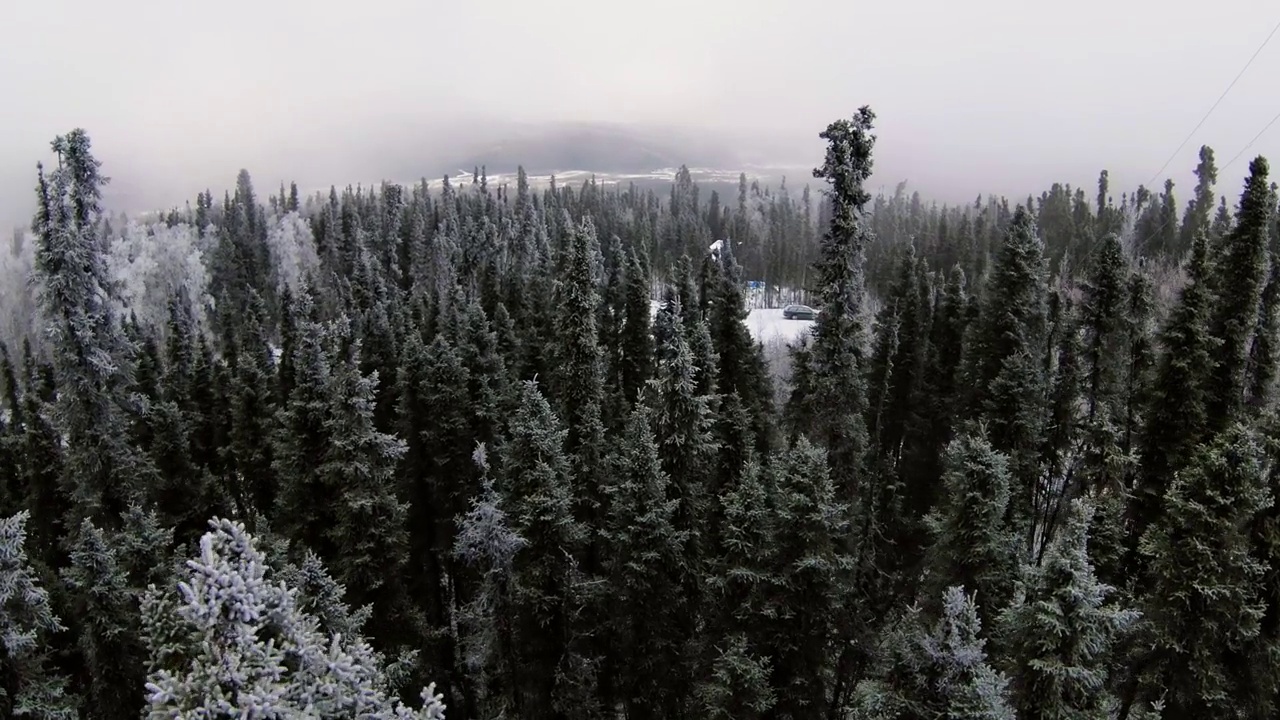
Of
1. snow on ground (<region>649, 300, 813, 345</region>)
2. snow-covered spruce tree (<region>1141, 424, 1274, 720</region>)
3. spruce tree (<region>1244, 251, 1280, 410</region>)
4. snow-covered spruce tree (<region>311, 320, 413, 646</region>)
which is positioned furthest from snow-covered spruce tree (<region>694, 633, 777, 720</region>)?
snow on ground (<region>649, 300, 813, 345</region>)

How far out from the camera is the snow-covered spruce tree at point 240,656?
7.48 metres

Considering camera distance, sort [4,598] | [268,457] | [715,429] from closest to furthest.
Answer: [4,598]
[715,429]
[268,457]

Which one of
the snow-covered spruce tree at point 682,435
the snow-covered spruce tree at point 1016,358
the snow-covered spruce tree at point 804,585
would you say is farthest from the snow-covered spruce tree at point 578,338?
the snow-covered spruce tree at point 1016,358

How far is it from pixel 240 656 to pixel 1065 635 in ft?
47.1

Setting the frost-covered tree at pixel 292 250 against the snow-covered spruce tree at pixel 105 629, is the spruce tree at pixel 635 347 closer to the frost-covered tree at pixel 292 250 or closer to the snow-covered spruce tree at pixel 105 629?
the snow-covered spruce tree at pixel 105 629

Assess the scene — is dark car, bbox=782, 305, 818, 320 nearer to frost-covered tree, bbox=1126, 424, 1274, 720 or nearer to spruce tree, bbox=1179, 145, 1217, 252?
spruce tree, bbox=1179, 145, 1217, 252

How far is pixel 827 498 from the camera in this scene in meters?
18.5

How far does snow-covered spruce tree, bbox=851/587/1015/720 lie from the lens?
12.5 m

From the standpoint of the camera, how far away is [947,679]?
1315cm

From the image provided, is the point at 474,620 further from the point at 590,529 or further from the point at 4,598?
the point at 4,598

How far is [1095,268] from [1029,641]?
21.6 meters

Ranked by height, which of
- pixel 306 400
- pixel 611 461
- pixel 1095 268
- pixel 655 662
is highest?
pixel 1095 268

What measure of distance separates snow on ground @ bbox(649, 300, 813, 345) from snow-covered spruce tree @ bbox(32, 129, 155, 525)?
67954mm

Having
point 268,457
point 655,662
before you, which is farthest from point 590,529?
point 268,457
